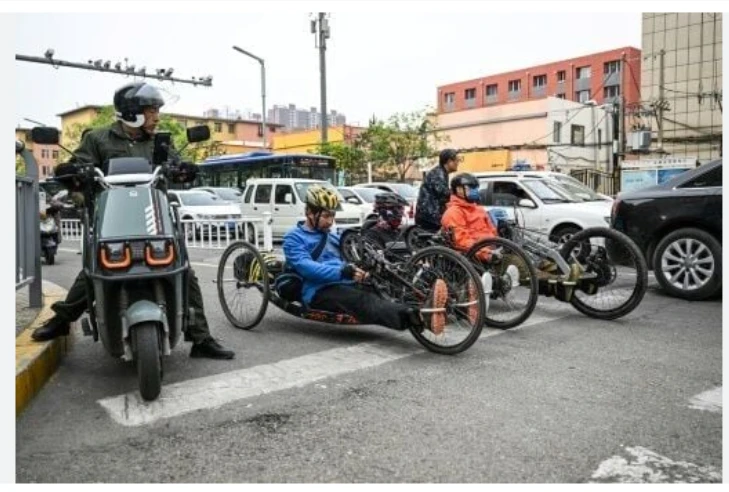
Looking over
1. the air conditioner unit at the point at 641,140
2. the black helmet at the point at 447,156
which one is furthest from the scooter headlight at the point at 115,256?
the air conditioner unit at the point at 641,140

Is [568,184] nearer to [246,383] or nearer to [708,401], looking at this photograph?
[708,401]

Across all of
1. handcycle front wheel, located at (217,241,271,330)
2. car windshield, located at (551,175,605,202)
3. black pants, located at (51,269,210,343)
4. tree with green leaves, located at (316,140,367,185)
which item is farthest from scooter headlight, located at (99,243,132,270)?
tree with green leaves, located at (316,140,367,185)

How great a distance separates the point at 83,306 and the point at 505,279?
3.31 meters

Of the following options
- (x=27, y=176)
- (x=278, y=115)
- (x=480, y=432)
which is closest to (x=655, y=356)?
(x=480, y=432)

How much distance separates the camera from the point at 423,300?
4.87m

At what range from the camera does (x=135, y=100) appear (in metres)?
4.62

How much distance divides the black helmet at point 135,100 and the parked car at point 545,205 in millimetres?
6707

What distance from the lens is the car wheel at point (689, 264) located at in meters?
6.93

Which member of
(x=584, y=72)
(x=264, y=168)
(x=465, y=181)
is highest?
(x=584, y=72)

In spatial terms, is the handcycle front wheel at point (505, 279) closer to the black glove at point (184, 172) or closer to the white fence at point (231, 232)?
the black glove at point (184, 172)

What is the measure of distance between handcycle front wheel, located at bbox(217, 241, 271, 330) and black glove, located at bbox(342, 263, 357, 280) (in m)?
0.95

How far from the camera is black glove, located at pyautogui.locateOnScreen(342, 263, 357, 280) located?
16.1 feet

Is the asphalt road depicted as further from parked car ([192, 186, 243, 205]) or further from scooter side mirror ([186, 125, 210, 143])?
parked car ([192, 186, 243, 205])

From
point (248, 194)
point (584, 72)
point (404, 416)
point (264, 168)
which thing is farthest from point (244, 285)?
point (584, 72)
